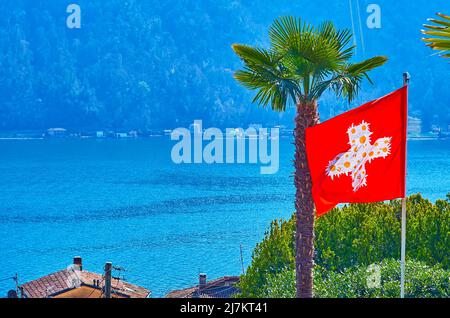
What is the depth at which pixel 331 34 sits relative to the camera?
18.1 meters

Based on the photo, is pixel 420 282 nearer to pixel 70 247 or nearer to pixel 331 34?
pixel 331 34

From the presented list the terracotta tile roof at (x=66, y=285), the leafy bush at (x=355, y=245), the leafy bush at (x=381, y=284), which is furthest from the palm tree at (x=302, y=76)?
the terracotta tile roof at (x=66, y=285)

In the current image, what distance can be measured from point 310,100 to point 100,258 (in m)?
100

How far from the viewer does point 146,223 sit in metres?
138

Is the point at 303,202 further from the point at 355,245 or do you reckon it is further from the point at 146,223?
the point at 146,223

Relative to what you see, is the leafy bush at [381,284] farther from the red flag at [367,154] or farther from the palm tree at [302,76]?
the red flag at [367,154]

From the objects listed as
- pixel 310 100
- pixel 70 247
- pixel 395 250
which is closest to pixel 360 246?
pixel 395 250

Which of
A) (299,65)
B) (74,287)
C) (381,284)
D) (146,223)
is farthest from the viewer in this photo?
(146,223)

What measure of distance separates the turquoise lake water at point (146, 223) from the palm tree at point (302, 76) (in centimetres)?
7639

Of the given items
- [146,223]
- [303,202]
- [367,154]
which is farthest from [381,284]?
[146,223]

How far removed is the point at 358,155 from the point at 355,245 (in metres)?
17.0

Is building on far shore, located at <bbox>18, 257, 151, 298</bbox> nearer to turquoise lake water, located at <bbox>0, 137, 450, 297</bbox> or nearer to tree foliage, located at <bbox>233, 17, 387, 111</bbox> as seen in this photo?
tree foliage, located at <bbox>233, 17, 387, 111</bbox>

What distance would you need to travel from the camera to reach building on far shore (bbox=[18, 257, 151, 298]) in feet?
157

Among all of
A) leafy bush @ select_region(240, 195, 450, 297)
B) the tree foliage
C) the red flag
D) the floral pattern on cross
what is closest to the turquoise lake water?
leafy bush @ select_region(240, 195, 450, 297)
